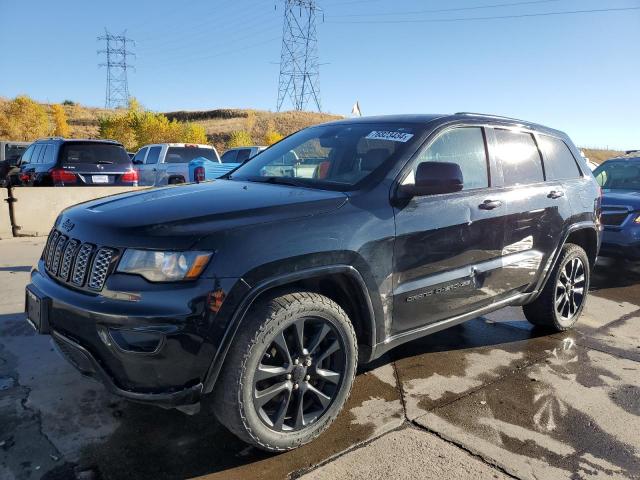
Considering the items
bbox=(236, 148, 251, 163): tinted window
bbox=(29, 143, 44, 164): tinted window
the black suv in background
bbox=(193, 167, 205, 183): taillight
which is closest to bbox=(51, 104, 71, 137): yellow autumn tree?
bbox=(236, 148, 251, 163): tinted window

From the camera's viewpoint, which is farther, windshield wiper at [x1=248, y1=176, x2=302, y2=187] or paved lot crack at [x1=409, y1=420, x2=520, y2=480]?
windshield wiper at [x1=248, y1=176, x2=302, y2=187]

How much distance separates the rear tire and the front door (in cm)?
98

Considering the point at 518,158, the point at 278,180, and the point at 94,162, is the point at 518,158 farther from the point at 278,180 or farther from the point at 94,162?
the point at 94,162

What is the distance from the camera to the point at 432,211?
3037 mm

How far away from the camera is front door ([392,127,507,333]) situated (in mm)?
2912

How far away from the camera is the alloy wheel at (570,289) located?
442 centimetres

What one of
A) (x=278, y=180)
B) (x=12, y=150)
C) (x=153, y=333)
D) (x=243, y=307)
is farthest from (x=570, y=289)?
(x=12, y=150)

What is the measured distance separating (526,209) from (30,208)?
26.2 feet

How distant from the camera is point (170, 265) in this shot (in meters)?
2.20

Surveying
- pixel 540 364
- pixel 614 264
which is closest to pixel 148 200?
pixel 540 364

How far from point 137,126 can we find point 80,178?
4118 cm

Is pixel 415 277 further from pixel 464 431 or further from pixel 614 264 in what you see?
pixel 614 264

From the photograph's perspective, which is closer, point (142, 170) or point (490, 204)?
point (490, 204)

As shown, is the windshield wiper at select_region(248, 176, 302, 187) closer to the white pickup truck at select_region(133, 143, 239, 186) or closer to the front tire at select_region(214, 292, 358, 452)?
the front tire at select_region(214, 292, 358, 452)
